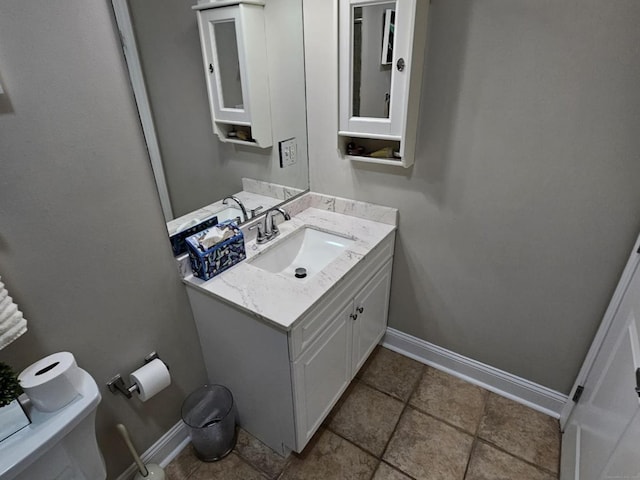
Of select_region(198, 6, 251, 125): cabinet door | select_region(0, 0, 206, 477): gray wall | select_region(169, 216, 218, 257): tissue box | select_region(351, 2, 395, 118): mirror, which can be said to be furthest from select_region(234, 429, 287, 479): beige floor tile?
select_region(351, 2, 395, 118): mirror

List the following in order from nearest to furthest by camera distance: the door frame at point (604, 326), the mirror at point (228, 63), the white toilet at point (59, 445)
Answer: the white toilet at point (59, 445) → the door frame at point (604, 326) → the mirror at point (228, 63)

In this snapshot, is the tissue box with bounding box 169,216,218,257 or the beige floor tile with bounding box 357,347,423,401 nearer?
the tissue box with bounding box 169,216,218,257

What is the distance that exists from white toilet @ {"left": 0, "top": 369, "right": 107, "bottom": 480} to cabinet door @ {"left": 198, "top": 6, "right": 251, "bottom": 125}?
42.8 inches

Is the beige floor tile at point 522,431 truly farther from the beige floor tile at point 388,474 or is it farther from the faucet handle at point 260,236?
the faucet handle at point 260,236

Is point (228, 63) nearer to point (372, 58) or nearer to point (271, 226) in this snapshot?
point (372, 58)

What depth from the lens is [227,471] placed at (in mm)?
1536

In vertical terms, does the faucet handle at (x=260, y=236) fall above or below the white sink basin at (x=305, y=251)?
above

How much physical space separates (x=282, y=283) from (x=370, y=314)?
0.63 metres

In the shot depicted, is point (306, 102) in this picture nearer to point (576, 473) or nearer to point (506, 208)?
point (506, 208)

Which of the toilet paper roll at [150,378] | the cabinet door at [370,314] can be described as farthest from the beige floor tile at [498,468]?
the toilet paper roll at [150,378]

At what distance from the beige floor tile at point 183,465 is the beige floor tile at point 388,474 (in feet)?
2.56

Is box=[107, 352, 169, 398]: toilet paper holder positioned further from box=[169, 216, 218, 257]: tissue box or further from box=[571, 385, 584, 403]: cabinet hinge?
box=[571, 385, 584, 403]: cabinet hinge

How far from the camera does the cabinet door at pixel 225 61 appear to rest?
1.36 metres

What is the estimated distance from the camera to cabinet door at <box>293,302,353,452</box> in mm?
1341
